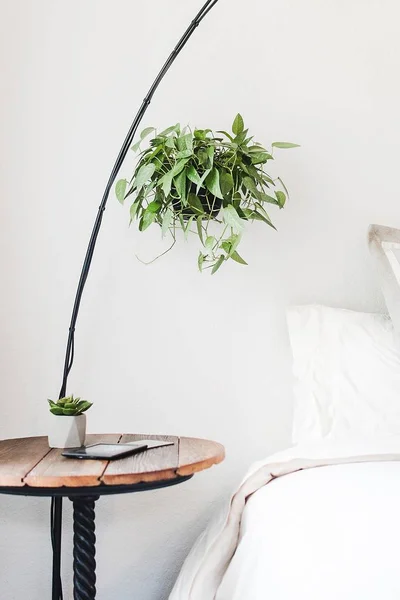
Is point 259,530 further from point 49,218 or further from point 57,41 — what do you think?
point 57,41

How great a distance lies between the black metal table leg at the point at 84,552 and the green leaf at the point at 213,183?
67 cm

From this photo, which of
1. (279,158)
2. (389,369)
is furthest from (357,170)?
(389,369)

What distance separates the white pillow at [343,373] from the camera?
51.9 inches

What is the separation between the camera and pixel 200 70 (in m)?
1.59

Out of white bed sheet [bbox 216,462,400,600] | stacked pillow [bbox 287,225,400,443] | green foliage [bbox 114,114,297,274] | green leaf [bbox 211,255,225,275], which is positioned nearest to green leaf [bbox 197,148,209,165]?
green foliage [bbox 114,114,297,274]

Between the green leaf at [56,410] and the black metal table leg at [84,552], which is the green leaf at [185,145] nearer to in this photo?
the green leaf at [56,410]

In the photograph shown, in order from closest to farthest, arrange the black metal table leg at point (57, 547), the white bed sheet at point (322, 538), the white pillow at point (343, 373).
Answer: the white bed sheet at point (322, 538)
the black metal table leg at point (57, 547)
the white pillow at point (343, 373)

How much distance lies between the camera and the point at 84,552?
1063 millimetres

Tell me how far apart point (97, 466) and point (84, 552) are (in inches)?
9.0

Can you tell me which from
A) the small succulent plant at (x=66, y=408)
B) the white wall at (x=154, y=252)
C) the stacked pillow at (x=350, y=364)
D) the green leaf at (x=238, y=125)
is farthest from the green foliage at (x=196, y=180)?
the small succulent plant at (x=66, y=408)

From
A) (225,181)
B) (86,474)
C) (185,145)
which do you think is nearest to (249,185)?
(225,181)

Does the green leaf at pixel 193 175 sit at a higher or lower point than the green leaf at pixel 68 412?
higher

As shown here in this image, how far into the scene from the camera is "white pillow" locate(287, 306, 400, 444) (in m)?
1.32

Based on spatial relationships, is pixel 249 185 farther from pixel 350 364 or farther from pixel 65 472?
pixel 65 472
